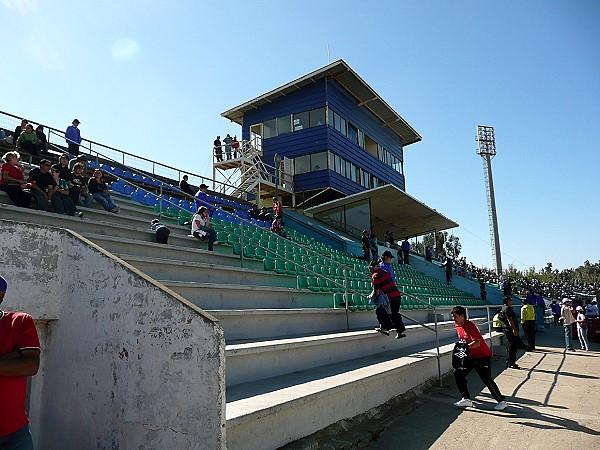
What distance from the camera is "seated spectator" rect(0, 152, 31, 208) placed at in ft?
23.1

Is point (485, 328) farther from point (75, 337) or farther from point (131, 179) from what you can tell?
point (75, 337)

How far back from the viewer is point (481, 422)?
Answer: 537 cm

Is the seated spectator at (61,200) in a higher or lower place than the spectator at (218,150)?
lower

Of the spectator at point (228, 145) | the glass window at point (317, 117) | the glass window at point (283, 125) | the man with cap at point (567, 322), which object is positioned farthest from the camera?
the glass window at point (283, 125)

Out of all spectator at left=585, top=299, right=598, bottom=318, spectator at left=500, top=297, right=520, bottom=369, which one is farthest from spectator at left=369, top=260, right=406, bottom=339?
spectator at left=585, top=299, right=598, bottom=318

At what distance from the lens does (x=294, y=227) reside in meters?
20.6

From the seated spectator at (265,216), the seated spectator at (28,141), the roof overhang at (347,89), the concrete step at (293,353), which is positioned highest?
the roof overhang at (347,89)

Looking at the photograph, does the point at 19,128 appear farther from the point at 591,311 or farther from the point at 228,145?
the point at 591,311

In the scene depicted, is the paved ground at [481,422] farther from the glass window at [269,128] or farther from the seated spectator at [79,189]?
the glass window at [269,128]

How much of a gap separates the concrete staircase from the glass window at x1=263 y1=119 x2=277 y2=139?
16829mm

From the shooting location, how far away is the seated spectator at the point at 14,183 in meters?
7.04

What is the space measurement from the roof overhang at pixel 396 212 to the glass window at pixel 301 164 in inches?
153

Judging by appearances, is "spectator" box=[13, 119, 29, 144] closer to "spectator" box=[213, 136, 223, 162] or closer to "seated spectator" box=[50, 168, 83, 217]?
"seated spectator" box=[50, 168, 83, 217]

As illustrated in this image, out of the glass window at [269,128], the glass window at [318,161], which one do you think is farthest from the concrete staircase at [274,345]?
the glass window at [269,128]
